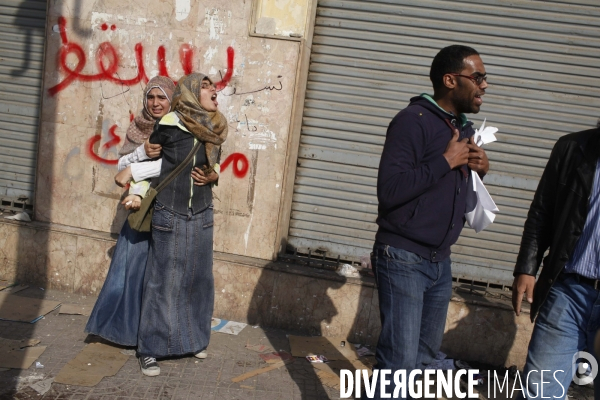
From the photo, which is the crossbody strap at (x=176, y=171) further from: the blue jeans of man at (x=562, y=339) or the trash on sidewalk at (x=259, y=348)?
the blue jeans of man at (x=562, y=339)

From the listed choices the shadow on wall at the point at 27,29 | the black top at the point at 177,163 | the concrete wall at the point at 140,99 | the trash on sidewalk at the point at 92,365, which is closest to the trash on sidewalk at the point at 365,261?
the concrete wall at the point at 140,99

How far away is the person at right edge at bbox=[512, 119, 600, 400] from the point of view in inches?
113

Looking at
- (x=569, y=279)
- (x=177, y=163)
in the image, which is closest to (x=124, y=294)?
(x=177, y=163)

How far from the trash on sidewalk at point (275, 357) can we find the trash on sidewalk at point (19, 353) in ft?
5.09

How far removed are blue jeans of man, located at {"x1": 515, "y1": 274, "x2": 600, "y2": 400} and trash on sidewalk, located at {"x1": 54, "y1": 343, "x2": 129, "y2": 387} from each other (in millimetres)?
2608

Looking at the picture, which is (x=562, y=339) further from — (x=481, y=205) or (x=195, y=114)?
(x=195, y=114)

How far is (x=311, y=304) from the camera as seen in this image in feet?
16.9

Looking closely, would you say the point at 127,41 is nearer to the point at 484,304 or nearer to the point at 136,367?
the point at 136,367

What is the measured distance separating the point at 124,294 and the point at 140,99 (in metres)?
1.82

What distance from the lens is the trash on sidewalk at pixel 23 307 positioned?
15.8 ft

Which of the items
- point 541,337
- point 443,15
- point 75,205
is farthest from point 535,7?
point 75,205

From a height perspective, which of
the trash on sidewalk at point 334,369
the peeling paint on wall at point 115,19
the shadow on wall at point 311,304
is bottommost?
the trash on sidewalk at point 334,369

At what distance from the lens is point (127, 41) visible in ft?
17.5

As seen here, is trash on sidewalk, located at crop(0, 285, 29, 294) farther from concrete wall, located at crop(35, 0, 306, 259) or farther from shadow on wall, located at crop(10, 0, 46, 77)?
shadow on wall, located at crop(10, 0, 46, 77)
